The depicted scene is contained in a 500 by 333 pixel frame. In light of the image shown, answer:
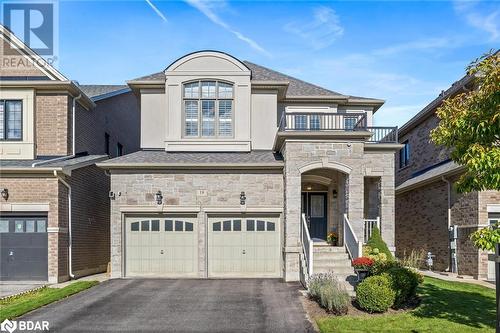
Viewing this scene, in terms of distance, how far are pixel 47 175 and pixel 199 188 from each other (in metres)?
5.56

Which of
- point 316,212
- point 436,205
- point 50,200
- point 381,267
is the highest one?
point 50,200

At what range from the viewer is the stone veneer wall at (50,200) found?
1692 centimetres

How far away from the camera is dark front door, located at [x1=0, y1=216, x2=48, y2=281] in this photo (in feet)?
55.8

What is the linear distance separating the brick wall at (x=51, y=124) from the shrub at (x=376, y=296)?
43.9 ft

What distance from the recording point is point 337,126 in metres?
18.4

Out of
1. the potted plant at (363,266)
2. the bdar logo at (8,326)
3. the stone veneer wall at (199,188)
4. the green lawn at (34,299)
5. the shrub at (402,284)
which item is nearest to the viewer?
the bdar logo at (8,326)

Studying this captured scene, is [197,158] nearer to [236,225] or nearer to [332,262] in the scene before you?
[236,225]

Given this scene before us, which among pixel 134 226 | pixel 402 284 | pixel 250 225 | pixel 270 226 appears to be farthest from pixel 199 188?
pixel 402 284

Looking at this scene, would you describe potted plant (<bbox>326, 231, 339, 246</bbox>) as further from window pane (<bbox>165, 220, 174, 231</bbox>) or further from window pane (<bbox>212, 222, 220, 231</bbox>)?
window pane (<bbox>165, 220, 174, 231</bbox>)

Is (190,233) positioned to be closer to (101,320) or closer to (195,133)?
(195,133)

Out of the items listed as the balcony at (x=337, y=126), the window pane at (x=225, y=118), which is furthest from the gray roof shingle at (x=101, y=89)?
the balcony at (x=337, y=126)

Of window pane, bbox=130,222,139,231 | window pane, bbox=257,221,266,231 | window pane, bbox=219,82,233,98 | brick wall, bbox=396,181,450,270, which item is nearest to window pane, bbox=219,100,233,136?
window pane, bbox=219,82,233,98

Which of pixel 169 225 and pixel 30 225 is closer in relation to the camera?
pixel 30 225

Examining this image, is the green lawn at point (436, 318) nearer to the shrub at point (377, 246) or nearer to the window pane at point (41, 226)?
the shrub at point (377, 246)
